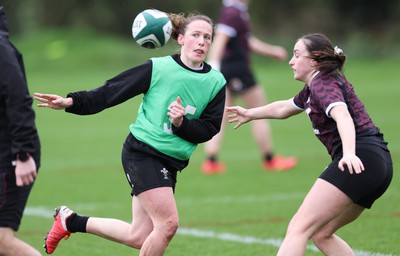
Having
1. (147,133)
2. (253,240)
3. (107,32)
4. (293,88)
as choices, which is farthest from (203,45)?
(107,32)

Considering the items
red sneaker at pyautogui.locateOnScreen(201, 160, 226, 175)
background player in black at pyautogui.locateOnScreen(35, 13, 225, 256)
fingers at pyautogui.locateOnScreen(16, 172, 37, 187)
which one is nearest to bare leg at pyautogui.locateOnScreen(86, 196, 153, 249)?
background player in black at pyautogui.locateOnScreen(35, 13, 225, 256)

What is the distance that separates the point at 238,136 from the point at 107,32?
112 feet

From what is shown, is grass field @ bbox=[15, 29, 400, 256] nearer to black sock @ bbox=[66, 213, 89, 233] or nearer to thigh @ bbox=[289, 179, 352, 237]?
black sock @ bbox=[66, 213, 89, 233]

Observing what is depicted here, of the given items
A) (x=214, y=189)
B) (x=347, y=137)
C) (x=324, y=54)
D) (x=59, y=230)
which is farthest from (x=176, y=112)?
(x=214, y=189)

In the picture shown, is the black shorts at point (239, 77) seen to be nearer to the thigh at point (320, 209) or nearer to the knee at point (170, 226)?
the knee at point (170, 226)

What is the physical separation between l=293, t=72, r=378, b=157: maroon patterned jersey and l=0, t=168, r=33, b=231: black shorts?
201 centimetres

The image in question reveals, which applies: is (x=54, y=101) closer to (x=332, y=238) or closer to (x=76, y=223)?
(x=76, y=223)

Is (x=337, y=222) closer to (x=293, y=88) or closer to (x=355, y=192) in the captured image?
(x=355, y=192)

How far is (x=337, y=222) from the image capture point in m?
5.48

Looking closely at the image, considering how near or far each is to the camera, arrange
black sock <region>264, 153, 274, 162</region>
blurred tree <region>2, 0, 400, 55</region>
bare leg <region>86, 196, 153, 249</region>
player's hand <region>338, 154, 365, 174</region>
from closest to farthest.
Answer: player's hand <region>338, 154, 365, 174</region> → bare leg <region>86, 196, 153, 249</region> → black sock <region>264, 153, 274, 162</region> → blurred tree <region>2, 0, 400, 55</region>

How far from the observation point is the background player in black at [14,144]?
4973mm

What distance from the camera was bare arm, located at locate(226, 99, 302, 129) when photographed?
19.6ft

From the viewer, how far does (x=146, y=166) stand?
223 inches

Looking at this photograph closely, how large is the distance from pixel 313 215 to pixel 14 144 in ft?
6.32
